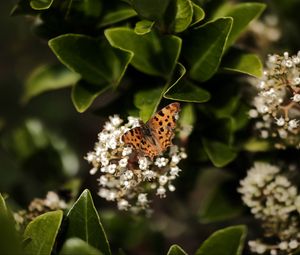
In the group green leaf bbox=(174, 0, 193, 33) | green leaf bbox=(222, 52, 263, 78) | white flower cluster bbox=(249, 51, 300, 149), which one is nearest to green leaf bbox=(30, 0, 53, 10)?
green leaf bbox=(174, 0, 193, 33)

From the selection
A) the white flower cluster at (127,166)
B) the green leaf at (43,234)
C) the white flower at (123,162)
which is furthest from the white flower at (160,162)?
the green leaf at (43,234)

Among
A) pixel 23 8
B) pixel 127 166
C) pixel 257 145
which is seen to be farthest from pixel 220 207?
pixel 23 8

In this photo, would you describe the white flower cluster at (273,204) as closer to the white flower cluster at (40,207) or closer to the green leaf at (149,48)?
the green leaf at (149,48)

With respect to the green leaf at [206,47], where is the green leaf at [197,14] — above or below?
above

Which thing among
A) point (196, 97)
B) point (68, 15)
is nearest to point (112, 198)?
point (196, 97)

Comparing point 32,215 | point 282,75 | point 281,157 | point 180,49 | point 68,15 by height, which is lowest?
point 281,157

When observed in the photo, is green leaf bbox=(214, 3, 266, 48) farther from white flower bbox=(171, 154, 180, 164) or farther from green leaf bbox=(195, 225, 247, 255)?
green leaf bbox=(195, 225, 247, 255)

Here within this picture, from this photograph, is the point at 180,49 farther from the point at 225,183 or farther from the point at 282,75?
the point at 225,183
